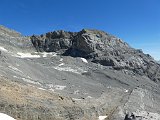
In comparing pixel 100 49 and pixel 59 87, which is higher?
pixel 100 49

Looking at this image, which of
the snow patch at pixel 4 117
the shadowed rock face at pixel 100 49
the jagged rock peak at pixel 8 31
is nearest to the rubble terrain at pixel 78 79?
the shadowed rock face at pixel 100 49

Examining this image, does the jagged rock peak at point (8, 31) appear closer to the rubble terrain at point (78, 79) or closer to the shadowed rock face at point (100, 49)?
the rubble terrain at point (78, 79)

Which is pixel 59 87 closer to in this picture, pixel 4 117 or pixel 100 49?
pixel 4 117

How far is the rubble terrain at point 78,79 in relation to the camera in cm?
5103

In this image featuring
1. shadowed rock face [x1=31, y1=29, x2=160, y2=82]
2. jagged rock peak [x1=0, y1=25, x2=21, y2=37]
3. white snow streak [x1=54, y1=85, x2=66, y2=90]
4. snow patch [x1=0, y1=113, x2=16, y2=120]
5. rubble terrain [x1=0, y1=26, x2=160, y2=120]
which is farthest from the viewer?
jagged rock peak [x1=0, y1=25, x2=21, y2=37]

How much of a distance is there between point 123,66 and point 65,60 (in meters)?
23.2

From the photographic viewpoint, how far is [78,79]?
317ft

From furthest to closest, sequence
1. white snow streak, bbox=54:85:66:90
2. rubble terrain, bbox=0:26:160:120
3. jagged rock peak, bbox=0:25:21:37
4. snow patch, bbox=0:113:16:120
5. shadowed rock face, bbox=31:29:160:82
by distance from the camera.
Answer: jagged rock peak, bbox=0:25:21:37 < shadowed rock face, bbox=31:29:160:82 < white snow streak, bbox=54:85:66:90 < rubble terrain, bbox=0:26:160:120 < snow patch, bbox=0:113:16:120

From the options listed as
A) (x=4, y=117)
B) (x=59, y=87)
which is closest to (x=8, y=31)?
(x=59, y=87)

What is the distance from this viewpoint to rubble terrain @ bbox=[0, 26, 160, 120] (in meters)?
51.0

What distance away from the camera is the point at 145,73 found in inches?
5217

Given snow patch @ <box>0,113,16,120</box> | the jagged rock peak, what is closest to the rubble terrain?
the jagged rock peak

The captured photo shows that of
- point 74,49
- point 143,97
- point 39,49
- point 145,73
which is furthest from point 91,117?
point 39,49

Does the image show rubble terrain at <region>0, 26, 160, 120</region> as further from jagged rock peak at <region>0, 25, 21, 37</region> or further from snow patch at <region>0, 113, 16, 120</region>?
snow patch at <region>0, 113, 16, 120</region>
